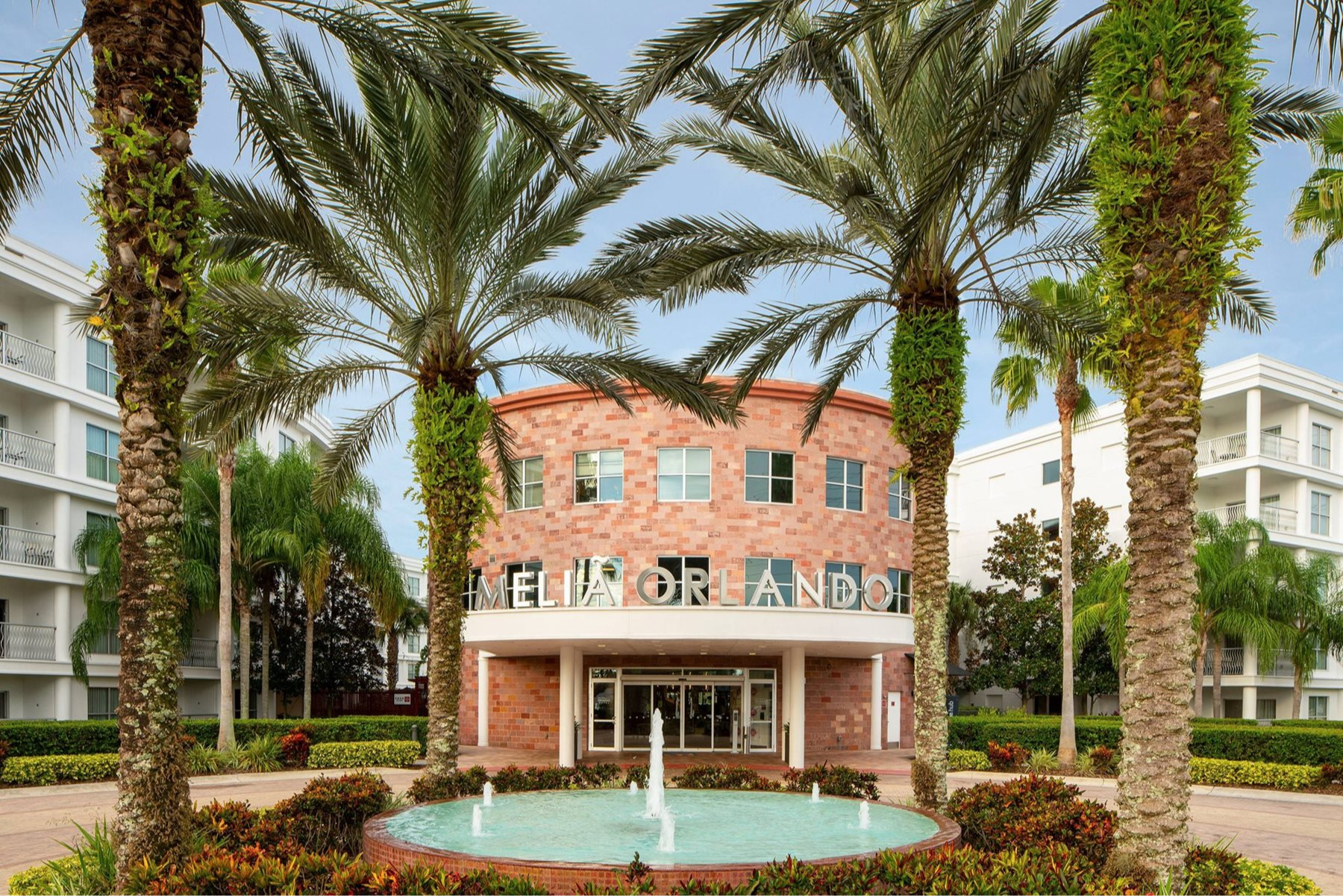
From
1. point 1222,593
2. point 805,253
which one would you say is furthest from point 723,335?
point 1222,593

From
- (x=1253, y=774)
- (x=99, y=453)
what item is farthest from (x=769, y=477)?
(x=99, y=453)

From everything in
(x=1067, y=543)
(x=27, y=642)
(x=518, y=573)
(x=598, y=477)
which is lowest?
(x=27, y=642)

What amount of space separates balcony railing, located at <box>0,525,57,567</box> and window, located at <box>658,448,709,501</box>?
1747 centimetres

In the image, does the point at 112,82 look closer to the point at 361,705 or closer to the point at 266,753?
the point at 266,753

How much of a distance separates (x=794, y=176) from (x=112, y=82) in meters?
10.3

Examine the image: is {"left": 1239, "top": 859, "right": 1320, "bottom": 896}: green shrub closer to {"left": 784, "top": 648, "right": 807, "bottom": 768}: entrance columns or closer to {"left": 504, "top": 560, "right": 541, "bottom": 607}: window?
{"left": 784, "top": 648, "right": 807, "bottom": 768}: entrance columns

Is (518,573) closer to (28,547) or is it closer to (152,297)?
(28,547)

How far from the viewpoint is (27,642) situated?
3094 centimetres

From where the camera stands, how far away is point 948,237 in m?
16.3

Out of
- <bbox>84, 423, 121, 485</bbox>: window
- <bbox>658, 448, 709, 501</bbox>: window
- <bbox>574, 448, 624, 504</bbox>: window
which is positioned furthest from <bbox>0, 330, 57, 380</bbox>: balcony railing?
<bbox>658, 448, 709, 501</bbox>: window

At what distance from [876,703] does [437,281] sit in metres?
22.9

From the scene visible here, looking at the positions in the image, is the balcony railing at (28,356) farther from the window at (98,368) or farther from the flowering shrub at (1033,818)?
the flowering shrub at (1033,818)

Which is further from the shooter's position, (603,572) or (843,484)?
(843,484)

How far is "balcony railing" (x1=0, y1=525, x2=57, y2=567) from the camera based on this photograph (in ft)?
99.7
